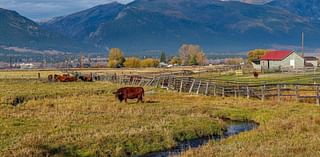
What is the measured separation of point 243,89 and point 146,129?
66.0ft

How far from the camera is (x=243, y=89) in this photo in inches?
1575

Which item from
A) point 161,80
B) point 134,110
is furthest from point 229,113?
point 161,80

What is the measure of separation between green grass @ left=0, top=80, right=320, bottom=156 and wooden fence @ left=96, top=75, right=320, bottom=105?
2924 millimetres

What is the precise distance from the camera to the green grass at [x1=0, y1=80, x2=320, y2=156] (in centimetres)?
1712

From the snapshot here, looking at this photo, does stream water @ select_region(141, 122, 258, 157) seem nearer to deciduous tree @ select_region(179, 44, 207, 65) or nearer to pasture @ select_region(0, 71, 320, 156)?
pasture @ select_region(0, 71, 320, 156)

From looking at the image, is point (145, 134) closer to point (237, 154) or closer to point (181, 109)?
point (237, 154)

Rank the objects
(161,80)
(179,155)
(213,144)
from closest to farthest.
Result: (179,155) < (213,144) < (161,80)

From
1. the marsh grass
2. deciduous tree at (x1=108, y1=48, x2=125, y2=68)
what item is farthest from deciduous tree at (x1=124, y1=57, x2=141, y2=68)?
the marsh grass

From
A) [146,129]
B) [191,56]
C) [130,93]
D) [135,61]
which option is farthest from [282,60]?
[146,129]

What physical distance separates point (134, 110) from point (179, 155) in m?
11.2

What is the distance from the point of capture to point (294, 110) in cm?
2844

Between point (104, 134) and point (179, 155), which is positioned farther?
point (104, 134)

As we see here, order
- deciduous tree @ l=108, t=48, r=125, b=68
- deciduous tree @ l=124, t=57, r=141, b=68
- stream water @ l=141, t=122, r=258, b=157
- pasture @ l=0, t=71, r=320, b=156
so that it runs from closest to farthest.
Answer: pasture @ l=0, t=71, r=320, b=156
stream water @ l=141, t=122, r=258, b=157
deciduous tree @ l=124, t=57, r=141, b=68
deciduous tree @ l=108, t=48, r=125, b=68

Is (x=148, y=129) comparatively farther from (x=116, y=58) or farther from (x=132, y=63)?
(x=116, y=58)
